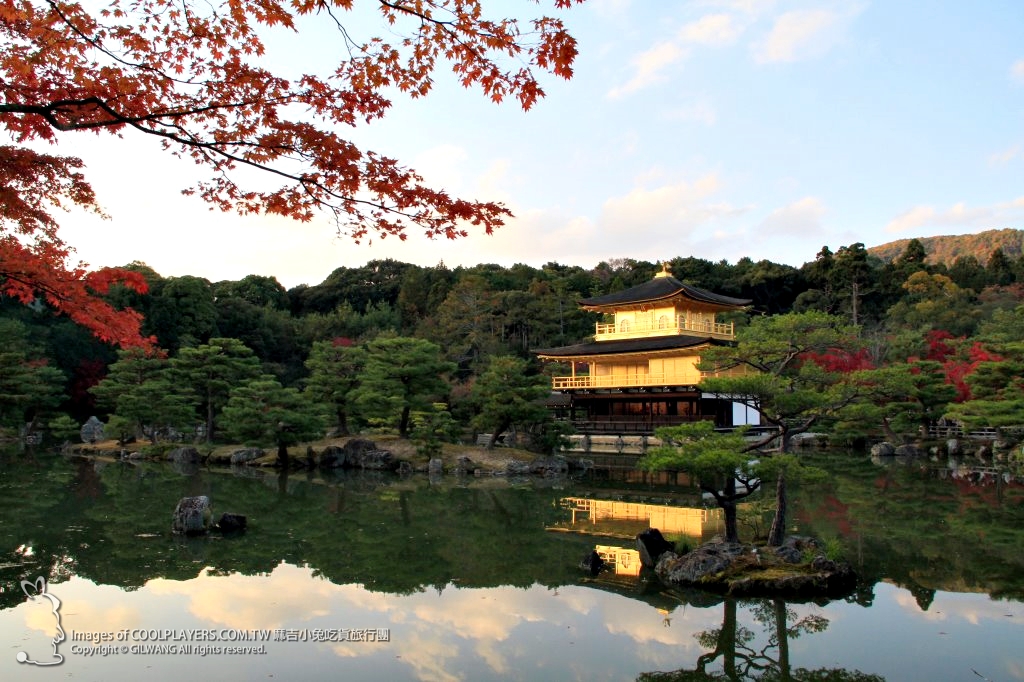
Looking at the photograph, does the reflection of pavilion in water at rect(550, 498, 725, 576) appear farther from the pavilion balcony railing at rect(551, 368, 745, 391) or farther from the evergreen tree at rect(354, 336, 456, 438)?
the pavilion balcony railing at rect(551, 368, 745, 391)

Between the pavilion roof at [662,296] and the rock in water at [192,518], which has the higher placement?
the pavilion roof at [662,296]

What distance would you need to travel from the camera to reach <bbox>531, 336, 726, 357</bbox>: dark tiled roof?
85.1 ft

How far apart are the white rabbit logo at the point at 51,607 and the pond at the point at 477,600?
0.13 ft

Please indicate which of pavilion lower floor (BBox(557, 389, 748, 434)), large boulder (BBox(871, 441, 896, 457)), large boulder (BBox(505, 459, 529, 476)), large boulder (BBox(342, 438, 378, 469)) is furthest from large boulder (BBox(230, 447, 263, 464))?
large boulder (BBox(871, 441, 896, 457))

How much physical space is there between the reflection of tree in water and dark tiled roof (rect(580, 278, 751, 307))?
857 inches

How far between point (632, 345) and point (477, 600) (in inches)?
850

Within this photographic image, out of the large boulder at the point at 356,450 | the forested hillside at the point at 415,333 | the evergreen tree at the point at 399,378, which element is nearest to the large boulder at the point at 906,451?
the forested hillside at the point at 415,333

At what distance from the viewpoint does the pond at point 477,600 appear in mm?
5461

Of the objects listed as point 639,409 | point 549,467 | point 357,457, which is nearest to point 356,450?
point 357,457

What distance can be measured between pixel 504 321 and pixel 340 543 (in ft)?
102

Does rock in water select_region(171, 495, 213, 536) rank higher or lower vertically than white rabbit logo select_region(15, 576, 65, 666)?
higher

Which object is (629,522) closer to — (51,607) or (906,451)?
(51,607)

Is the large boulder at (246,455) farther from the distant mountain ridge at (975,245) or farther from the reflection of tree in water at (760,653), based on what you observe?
the distant mountain ridge at (975,245)

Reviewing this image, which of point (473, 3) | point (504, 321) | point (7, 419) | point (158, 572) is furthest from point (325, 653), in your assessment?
point (504, 321)
